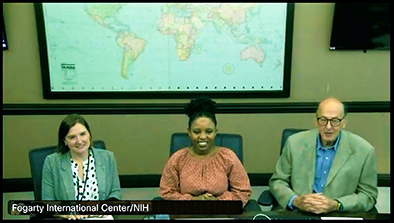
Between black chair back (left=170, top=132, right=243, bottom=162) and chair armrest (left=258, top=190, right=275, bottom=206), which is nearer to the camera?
chair armrest (left=258, top=190, right=275, bottom=206)

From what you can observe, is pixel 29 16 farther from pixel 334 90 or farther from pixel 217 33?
pixel 334 90

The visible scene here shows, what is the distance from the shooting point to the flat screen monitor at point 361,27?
3.35 meters

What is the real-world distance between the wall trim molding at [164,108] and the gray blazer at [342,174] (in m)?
1.08

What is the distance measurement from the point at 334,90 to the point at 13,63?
2599mm

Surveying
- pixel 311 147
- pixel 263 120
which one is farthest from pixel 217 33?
pixel 311 147

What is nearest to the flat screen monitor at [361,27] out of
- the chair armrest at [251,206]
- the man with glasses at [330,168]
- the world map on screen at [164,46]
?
the world map on screen at [164,46]

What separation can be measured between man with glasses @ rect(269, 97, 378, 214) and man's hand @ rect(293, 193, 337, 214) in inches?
1.2

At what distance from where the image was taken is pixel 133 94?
11.6 feet

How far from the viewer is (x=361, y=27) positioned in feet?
11.2

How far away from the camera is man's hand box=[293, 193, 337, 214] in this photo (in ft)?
7.03

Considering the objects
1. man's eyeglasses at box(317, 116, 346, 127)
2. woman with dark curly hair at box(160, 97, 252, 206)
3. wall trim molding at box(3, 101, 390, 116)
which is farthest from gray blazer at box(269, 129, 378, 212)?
wall trim molding at box(3, 101, 390, 116)

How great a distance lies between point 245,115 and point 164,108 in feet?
2.21

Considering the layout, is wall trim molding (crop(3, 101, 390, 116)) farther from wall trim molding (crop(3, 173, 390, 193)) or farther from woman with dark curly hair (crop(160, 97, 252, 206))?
woman with dark curly hair (crop(160, 97, 252, 206))

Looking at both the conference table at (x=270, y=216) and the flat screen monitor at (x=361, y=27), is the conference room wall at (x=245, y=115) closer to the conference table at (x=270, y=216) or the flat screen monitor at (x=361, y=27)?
the flat screen monitor at (x=361, y=27)
